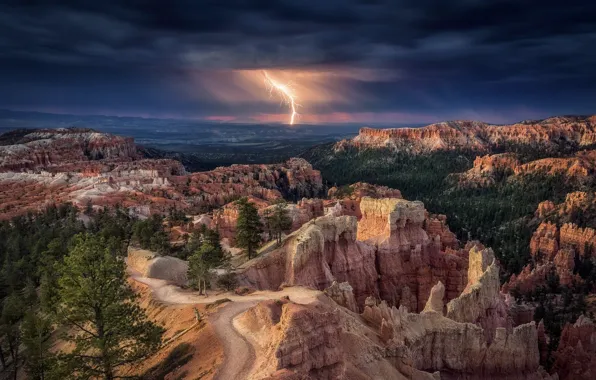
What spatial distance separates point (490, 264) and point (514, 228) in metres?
76.2

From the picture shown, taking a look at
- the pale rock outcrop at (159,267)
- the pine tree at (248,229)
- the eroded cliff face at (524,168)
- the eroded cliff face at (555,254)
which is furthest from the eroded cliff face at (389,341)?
the eroded cliff face at (524,168)

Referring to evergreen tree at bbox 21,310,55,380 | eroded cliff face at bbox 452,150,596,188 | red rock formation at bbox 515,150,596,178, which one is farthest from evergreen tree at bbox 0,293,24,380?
red rock formation at bbox 515,150,596,178

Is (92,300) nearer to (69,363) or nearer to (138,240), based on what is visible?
(69,363)

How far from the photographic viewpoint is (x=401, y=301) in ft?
139

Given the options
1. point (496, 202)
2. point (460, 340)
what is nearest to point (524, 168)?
point (496, 202)

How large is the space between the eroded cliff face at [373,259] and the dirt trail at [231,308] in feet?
15.5

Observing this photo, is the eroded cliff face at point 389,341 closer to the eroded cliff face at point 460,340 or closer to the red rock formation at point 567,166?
the eroded cliff face at point 460,340

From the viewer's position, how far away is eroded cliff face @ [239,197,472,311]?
3644cm

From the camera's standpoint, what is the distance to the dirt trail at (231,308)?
18828mm

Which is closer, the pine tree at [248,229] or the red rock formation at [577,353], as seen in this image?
the red rock formation at [577,353]

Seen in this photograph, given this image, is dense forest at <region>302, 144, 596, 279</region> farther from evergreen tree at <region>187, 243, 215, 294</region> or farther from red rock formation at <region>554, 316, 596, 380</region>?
evergreen tree at <region>187, 243, 215, 294</region>

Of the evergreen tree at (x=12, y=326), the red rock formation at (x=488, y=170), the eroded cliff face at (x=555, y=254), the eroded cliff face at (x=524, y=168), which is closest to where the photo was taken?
the evergreen tree at (x=12, y=326)

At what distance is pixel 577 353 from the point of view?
112 ft

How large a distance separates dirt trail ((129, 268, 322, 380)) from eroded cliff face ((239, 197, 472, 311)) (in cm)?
471
